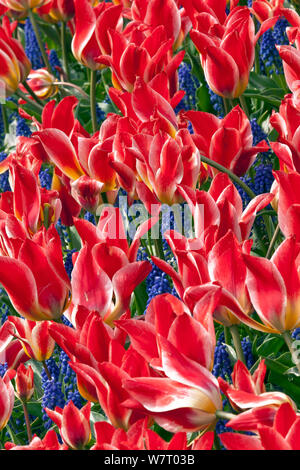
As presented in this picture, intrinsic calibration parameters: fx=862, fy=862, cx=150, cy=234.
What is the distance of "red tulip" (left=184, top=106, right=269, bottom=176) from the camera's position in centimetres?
120

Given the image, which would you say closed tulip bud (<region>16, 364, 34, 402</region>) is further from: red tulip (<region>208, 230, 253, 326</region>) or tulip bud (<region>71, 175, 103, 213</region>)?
red tulip (<region>208, 230, 253, 326</region>)

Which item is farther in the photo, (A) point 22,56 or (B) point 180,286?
(A) point 22,56

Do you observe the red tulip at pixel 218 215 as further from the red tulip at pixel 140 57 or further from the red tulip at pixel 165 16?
the red tulip at pixel 165 16

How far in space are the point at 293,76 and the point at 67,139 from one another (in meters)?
0.35

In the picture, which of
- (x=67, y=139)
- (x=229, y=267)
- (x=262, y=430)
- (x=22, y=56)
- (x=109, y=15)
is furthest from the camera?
(x=22, y=56)

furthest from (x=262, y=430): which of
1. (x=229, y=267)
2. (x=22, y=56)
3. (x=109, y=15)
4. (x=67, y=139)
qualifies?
(x=22, y=56)

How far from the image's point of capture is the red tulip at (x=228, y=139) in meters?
1.20

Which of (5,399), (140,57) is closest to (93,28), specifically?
(140,57)

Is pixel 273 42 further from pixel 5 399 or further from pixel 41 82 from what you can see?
pixel 5 399

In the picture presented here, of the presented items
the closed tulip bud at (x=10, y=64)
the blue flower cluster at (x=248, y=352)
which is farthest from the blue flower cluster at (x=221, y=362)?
the closed tulip bud at (x=10, y=64)

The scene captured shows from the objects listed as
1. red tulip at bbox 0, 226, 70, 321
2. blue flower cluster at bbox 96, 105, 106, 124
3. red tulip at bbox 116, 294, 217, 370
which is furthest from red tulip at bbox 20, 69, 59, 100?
red tulip at bbox 116, 294, 217, 370

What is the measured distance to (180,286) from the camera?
0.92 metres
